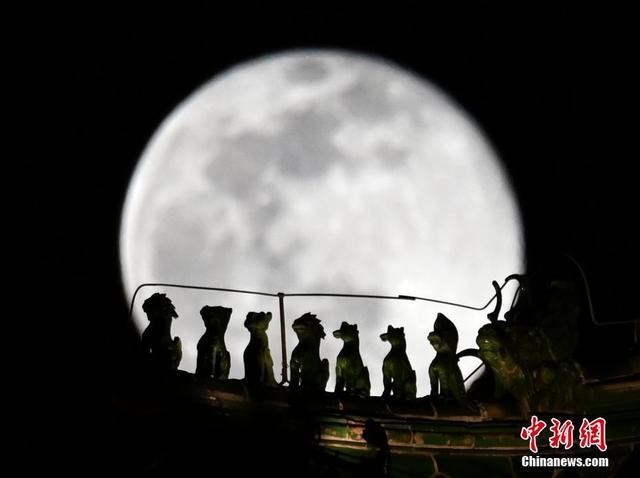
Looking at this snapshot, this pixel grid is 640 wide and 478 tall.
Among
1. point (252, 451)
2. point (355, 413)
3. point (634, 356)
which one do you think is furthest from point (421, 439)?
point (634, 356)

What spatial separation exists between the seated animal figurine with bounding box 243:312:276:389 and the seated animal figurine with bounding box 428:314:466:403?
3.49m

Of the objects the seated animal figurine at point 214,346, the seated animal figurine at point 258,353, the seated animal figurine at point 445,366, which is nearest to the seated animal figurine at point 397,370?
the seated animal figurine at point 445,366

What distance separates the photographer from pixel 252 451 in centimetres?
2362

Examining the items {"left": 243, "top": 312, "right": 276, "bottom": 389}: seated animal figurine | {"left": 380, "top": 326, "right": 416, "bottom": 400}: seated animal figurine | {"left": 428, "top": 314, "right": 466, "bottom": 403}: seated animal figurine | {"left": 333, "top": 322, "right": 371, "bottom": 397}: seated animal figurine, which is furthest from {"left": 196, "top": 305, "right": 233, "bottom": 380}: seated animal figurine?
{"left": 428, "top": 314, "right": 466, "bottom": 403}: seated animal figurine

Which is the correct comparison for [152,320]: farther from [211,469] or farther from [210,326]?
[211,469]

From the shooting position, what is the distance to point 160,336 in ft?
78.5

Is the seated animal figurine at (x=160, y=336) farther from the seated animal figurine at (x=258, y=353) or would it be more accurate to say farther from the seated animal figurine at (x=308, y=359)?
the seated animal figurine at (x=308, y=359)

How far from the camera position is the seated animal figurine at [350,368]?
976 inches

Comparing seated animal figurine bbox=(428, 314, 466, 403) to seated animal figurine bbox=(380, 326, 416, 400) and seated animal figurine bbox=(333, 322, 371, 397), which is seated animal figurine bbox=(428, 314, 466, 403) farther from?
seated animal figurine bbox=(333, 322, 371, 397)

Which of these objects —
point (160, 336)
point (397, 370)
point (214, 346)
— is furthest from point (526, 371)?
point (160, 336)

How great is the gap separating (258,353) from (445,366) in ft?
13.2

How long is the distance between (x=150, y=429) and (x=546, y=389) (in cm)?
819

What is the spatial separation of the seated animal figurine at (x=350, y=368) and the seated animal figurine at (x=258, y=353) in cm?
153

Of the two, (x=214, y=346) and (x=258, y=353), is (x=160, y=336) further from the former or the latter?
(x=258, y=353)
